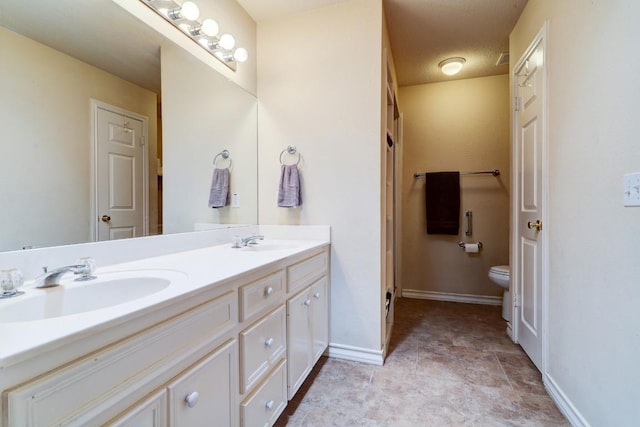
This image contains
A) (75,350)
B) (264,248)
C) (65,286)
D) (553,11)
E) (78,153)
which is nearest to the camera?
(75,350)

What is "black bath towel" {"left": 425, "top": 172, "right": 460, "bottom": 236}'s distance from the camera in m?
3.12

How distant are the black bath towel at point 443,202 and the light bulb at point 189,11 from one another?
255 centimetres

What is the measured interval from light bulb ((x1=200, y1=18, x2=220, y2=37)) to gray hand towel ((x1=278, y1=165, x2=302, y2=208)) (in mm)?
866

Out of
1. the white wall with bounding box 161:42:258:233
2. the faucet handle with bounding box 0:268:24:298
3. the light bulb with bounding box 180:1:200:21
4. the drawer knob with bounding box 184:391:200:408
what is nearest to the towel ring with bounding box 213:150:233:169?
the white wall with bounding box 161:42:258:233

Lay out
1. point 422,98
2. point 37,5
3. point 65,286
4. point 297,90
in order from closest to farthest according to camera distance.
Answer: point 65,286, point 37,5, point 297,90, point 422,98

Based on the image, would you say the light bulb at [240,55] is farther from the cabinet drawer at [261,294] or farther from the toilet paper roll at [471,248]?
the toilet paper roll at [471,248]

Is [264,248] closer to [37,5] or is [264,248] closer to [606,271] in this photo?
[37,5]

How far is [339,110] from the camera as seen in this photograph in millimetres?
1964

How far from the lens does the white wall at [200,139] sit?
1.52m

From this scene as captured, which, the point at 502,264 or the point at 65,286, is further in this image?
the point at 502,264

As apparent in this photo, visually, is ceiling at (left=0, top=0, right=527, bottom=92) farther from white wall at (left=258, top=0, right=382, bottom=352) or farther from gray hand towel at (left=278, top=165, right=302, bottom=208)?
gray hand towel at (left=278, top=165, right=302, bottom=208)

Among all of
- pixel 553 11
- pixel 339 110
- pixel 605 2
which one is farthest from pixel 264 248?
pixel 553 11

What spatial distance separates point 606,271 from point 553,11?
1371 mm

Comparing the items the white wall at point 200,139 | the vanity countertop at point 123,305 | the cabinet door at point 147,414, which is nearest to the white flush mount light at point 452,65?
the white wall at point 200,139
